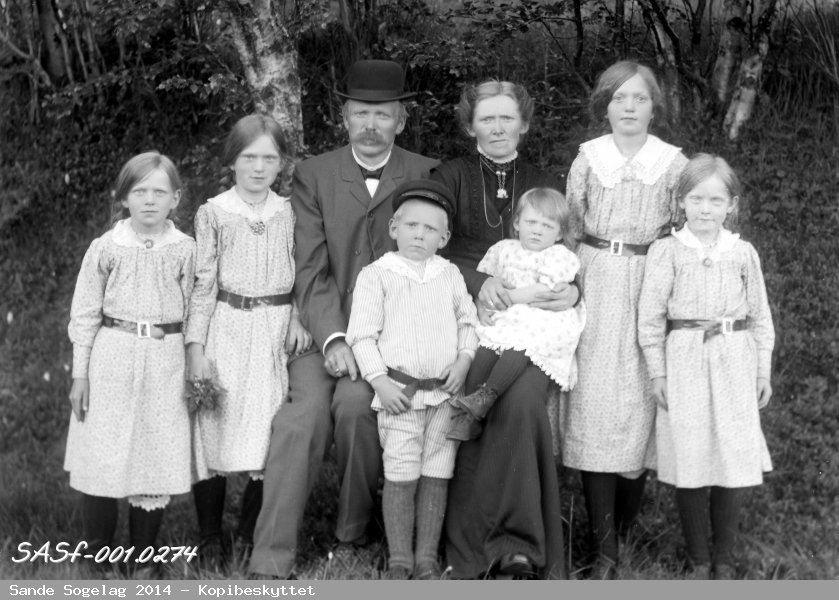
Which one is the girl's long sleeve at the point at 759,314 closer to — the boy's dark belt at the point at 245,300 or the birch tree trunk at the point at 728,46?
the boy's dark belt at the point at 245,300

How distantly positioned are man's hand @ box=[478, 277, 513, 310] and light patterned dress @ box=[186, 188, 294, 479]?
80 centimetres

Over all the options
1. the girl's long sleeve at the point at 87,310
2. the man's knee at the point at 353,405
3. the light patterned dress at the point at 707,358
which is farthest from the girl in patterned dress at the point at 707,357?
the girl's long sleeve at the point at 87,310

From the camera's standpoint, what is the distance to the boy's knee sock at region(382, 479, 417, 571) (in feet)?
14.0

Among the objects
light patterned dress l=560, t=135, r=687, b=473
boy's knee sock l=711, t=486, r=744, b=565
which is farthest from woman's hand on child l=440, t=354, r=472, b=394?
boy's knee sock l=711, t=486, r=744, b=565

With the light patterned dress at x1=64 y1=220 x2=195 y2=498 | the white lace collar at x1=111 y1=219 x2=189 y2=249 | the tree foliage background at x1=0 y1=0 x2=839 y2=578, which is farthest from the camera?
the tree foliage background at x1=0 y1=0 x2=839 y2=578

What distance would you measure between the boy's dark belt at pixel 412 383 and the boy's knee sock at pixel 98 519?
3.91ft

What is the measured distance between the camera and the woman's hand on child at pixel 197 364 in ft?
14.3

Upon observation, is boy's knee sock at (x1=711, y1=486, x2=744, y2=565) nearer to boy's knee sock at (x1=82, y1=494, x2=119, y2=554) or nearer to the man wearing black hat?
the man wearing black hat

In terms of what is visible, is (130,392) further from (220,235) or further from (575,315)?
(575,315)

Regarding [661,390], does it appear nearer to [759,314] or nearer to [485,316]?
[759,314]

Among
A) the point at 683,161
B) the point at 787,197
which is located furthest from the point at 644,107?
the point at 787,197

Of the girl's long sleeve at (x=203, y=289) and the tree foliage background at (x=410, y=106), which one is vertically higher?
the tree foliage background at (x=410, y=106)

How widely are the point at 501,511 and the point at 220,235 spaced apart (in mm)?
Result: 1557

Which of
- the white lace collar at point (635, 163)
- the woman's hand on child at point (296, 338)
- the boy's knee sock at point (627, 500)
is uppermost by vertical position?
the white lace collar at point (635, 163)
